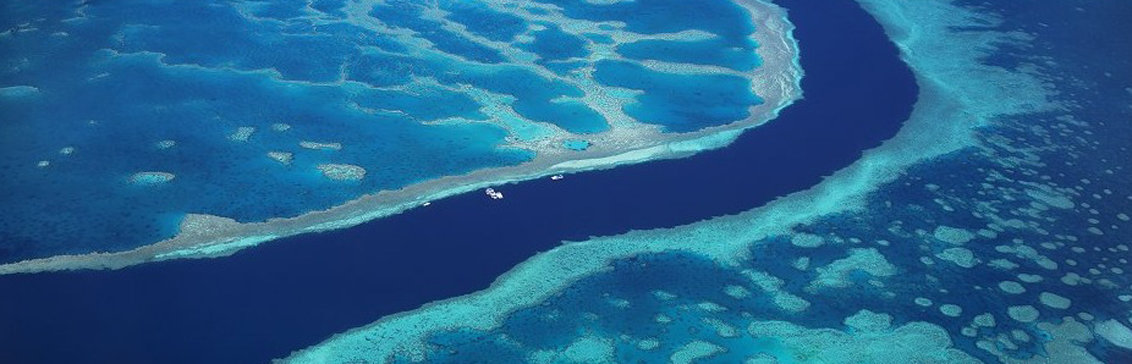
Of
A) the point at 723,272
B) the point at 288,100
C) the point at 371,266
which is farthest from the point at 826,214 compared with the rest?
the point at 288,100

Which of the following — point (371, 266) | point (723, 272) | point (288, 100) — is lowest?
point (723, 272)

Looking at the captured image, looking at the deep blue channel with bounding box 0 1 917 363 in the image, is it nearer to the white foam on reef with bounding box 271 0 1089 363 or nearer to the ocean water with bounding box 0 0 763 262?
the white foam on reef with bounding box 271 0 1089 363

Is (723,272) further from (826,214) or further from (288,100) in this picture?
(288,100)

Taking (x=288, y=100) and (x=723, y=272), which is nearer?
(x=723, y=272)

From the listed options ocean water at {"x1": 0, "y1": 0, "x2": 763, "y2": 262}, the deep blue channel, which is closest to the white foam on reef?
the deep blue channel

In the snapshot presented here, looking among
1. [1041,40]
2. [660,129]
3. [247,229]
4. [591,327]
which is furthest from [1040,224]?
[247,229]

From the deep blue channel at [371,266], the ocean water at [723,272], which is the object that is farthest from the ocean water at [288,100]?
the ocean water at [723,272]
